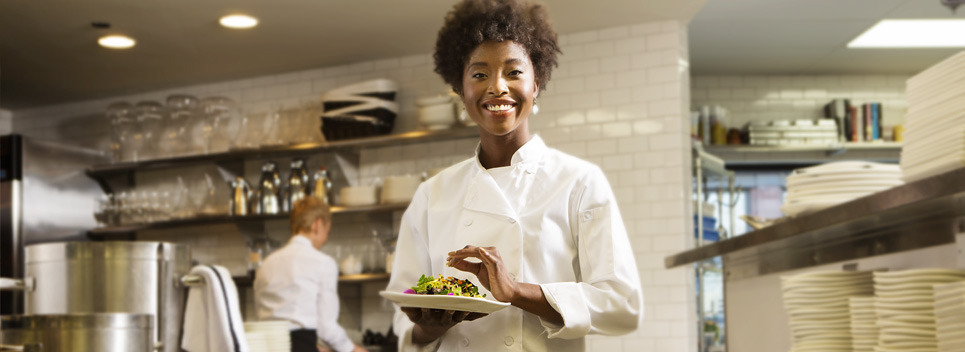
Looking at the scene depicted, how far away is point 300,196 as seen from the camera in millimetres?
6160

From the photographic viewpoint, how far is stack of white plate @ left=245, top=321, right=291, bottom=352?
4.34 metres

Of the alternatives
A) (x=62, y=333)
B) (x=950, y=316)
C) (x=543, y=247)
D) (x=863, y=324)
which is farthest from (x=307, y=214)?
(x=950, y=316)

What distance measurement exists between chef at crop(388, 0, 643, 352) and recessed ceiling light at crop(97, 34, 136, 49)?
4462 millimetres

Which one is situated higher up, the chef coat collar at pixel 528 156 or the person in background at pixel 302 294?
the chef coat collar at pixel 528 156

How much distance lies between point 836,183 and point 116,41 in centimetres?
463

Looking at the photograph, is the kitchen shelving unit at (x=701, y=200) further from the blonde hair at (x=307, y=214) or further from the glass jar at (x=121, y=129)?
the glass jar at (x=121, y=129)

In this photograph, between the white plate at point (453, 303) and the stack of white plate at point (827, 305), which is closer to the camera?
the white plate at point (453, 303)

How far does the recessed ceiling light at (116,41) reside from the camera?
577 centimetres

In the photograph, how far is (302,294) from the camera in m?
4.98

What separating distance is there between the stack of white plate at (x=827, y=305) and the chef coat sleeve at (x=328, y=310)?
10.4 feet

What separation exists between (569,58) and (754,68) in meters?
2.06

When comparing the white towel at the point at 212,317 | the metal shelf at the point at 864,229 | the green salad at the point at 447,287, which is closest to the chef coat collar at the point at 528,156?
the green salad at the point at 447,287

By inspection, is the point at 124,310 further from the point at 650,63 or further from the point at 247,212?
the point at 650,63

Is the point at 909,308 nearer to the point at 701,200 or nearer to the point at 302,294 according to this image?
the point at 302,294
